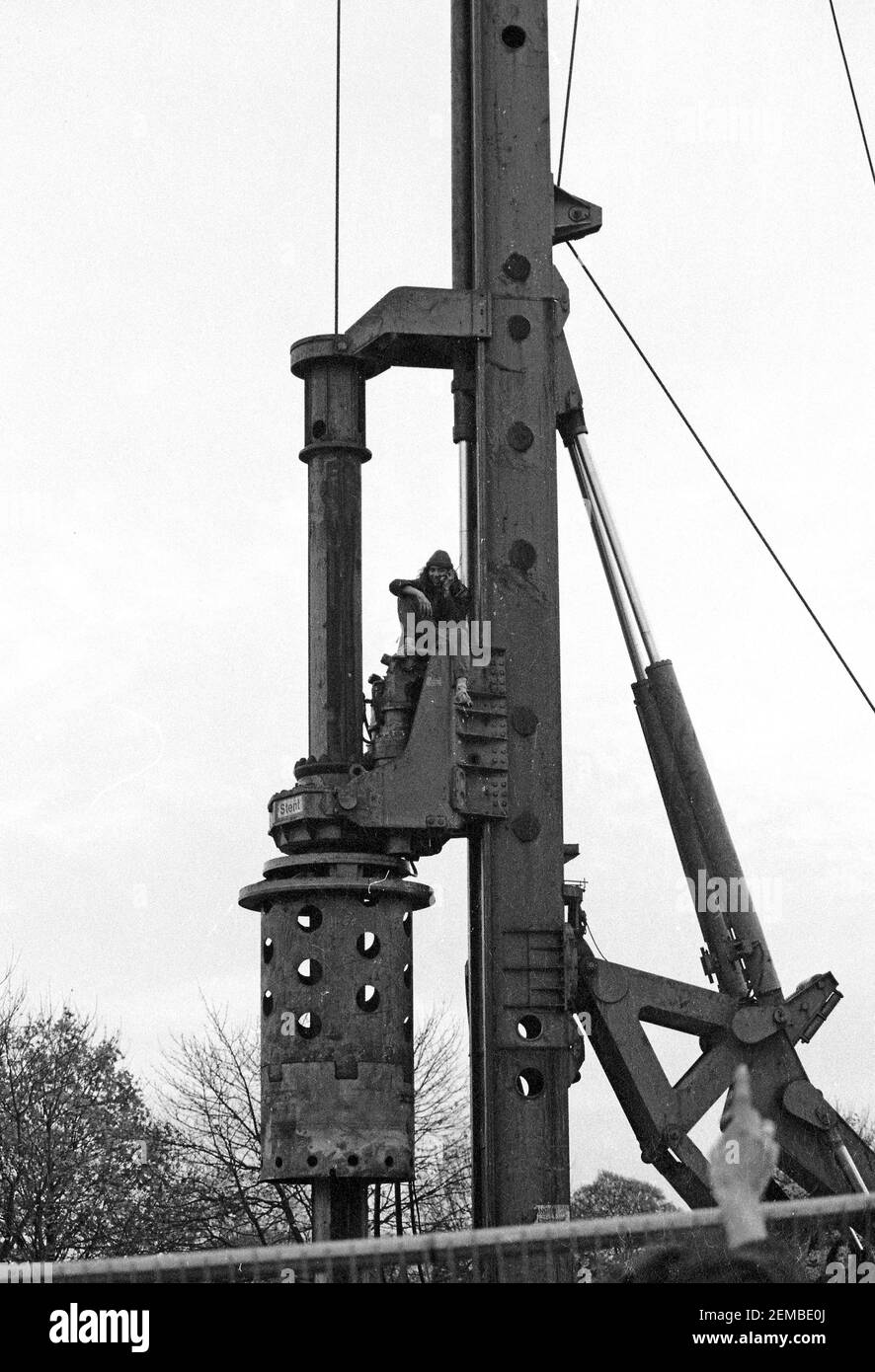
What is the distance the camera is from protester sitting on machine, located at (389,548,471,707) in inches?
875

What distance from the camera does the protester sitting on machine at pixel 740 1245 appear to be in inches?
381

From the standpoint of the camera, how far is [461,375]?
23.6m

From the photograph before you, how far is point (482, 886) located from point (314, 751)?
2052mm

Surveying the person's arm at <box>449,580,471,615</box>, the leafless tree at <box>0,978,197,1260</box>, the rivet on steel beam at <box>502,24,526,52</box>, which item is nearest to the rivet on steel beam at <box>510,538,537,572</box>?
the person's arm at <box>449,580,471,615</box>

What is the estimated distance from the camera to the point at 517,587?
75.3ft

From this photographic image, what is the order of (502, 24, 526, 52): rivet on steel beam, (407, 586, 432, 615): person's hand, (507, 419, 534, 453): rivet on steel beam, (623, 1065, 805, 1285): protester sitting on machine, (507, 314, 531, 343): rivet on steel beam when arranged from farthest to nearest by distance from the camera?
(502, 24, 526, 52): rivet on steel beam, (507, 314, 531, 343): rivet on steel beam, (507, 419, 534, 453): rivet on steel beam, (407, 586, 432, 615): person's hand, (623, 1065, 805, 1285): protester sitting on machine

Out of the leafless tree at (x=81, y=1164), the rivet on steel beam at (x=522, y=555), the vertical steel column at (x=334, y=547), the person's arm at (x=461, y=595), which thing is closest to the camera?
the person's arm at (x=461, y=595)

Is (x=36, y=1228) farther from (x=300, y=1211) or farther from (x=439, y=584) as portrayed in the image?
(x=439, y=584)

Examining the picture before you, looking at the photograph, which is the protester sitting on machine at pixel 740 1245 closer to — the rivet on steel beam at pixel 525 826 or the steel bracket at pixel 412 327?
the rivet on steel beam at pixel 525 826

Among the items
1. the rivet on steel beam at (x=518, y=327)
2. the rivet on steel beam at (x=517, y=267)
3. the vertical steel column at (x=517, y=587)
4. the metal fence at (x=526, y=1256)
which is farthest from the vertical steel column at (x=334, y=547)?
the metal fence at (x=526, y=1256)

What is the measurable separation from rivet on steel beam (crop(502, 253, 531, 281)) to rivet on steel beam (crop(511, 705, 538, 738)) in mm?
4261

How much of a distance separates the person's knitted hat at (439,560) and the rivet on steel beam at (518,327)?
2472mm

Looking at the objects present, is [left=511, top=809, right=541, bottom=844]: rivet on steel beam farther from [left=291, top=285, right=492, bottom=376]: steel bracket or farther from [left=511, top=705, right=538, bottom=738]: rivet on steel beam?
[left=291, top=285, right=492, bottom=376]: steel bracket
